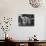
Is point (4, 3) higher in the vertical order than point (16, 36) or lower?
higher

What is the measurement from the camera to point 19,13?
3.72m

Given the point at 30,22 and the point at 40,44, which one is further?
the point at 30,22

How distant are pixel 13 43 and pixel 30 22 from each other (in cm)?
93

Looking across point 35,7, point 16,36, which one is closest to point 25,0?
point 35,7

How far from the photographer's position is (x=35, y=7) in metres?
3.76

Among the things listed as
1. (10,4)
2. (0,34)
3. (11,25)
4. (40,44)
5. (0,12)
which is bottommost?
(40,44)

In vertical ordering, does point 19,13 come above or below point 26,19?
above

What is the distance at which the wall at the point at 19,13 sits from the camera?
369 cm

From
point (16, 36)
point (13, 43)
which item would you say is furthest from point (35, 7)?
point (13, 43)

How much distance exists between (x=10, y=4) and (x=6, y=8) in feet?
0.56

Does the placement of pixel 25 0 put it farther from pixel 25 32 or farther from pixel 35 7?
pixel 25 32

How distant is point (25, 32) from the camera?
3.72 metres

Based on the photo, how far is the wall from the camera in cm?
369

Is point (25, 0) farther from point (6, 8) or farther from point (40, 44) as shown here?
point (40, 44)
